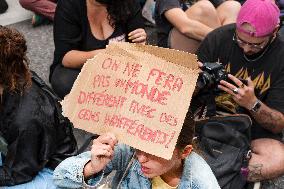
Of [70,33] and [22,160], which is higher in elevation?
[70,33]

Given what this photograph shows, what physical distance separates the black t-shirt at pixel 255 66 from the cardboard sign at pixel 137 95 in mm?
1102

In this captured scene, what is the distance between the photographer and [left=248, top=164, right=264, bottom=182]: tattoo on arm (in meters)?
2.17

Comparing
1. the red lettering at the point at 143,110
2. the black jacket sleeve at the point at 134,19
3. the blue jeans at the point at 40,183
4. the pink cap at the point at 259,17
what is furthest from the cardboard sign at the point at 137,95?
the black jacket sleeve at the point at 134,19

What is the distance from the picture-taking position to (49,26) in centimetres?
384

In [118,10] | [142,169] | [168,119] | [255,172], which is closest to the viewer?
[168,119]

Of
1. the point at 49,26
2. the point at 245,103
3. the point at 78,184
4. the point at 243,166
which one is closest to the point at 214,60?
the point at 245,103

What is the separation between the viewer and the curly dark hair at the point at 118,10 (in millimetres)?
2441

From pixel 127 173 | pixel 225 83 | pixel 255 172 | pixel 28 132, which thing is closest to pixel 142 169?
pixel 127 173

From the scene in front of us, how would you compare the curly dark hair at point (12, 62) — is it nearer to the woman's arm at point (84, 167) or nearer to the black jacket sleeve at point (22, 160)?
the black jacket sleeve at point (22, 160)

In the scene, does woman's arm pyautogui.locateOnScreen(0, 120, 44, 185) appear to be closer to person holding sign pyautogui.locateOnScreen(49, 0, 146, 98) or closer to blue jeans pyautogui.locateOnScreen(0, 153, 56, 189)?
blue jeans pyautogui.locateOnScreen(0, 153, 56, 189)

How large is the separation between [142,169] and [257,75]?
1.04 meters

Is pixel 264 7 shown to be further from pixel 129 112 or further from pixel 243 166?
pixel 129 112

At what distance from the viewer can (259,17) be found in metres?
2.11

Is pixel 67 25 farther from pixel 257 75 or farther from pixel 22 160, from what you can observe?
pixel 257 75
